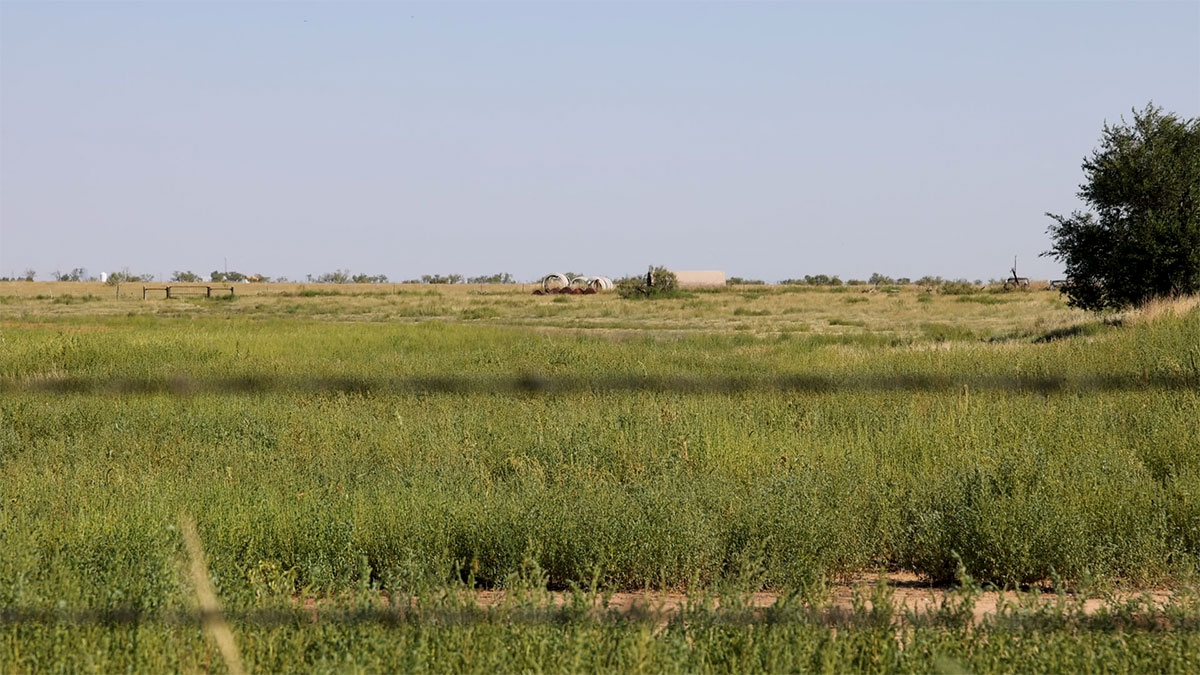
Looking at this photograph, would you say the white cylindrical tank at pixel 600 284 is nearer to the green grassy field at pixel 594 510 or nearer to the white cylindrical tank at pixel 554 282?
the white cylindrical tank at pixel 554 282

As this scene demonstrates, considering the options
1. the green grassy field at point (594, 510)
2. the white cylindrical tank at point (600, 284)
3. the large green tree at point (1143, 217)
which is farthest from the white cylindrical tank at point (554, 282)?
the green grassy field at point (594, 510)

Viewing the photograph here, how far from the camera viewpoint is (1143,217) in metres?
24.8

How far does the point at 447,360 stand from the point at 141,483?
1011 cm

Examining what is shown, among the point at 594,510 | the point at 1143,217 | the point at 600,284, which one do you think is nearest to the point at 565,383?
the point at 594,510

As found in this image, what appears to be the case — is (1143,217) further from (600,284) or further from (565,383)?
(600,284)

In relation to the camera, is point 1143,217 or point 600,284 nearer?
Result: point 1143,217

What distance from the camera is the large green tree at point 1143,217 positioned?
934 inches

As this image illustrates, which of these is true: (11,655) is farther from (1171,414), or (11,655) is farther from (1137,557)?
(1171,414)

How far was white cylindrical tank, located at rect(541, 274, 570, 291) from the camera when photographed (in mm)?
83188

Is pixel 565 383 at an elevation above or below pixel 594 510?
above

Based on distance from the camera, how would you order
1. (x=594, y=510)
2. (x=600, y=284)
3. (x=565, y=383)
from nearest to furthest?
(x=565, y=383) → (x=594, y=510) → (x=600, y=284)

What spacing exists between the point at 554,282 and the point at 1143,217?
6278 cm

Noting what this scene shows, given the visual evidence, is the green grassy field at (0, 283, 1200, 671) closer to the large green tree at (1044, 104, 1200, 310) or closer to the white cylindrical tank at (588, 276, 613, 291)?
the large green tree at (1044, 104, 1200, 310)

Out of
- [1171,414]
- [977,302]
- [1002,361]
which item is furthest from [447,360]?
[977,302]
